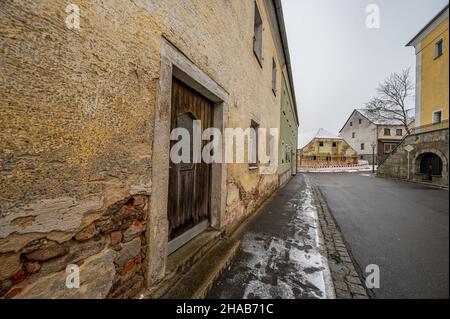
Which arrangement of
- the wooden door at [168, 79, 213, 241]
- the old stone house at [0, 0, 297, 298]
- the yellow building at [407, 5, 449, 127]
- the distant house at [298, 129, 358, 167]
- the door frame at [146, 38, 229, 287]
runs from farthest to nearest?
the distant house at [298, 129, 358, 167], the wooden door at [168, 79, 213, 241], the door frame at [146, 38, 229, 287], the old stone house at [0, 0, 297, 298], the yellow building at [407, 5, 449, 127]

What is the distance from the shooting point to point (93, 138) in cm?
138

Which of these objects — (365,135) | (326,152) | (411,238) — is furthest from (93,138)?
(365,135)

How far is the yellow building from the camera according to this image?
2.34 ft

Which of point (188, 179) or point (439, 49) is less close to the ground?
point (439, 49)

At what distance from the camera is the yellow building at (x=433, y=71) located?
0.71 metres

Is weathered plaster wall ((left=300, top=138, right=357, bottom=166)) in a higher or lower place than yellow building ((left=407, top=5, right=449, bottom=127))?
higher

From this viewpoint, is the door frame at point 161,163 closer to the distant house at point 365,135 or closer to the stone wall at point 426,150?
the stone wall at point 426,150

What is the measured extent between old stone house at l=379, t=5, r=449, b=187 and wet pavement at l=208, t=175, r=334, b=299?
5.65 feet

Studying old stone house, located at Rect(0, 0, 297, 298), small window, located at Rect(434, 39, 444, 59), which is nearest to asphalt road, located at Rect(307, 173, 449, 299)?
small window, located at Rect(434, 39, 444, 59)

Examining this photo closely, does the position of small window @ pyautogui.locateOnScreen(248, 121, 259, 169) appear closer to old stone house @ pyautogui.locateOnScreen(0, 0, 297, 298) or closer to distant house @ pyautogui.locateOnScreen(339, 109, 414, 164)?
old stone house @ pyautogui.locateOnScreen(0, 0, 297, 298)

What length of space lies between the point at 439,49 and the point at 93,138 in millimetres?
1889

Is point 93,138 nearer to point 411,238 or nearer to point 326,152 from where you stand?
point 411,238

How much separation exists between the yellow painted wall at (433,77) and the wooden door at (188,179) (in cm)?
216
